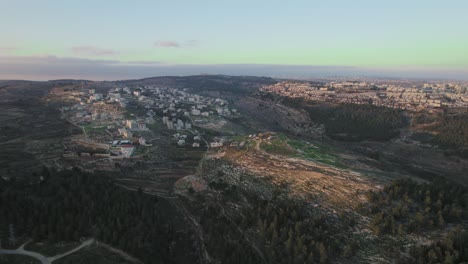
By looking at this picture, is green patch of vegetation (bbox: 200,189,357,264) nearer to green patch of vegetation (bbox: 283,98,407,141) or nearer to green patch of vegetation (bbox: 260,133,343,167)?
green patch of vegetation (bbox: 260,133,343,167)

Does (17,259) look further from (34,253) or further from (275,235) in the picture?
(275,235)

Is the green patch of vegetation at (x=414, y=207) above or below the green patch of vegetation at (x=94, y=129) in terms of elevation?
below

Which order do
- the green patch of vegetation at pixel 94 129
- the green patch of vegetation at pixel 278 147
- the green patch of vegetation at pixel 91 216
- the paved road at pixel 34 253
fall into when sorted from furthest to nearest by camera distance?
the green patch of vegetation at pixel 94 129 → the green patch of vegetation at pixel 278 147 → the green patch of vegetation at pixel 91 216 → the paved road at pixel 34 253

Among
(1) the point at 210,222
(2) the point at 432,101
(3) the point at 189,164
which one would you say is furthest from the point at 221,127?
(2) the point at 432,101

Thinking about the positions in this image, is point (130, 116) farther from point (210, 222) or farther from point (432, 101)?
point (432, 101)

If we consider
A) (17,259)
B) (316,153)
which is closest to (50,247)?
(17,259)

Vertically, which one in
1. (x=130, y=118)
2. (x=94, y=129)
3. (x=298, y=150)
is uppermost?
(x=130, y=118)

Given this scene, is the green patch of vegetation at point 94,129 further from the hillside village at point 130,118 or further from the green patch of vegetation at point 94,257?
the green patch of vegetation at point 94,257

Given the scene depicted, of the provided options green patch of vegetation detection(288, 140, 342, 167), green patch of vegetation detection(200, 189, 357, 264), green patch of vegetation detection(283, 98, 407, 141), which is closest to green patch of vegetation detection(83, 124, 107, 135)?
green patch of vegetation detection(288, 140, 342, 167)

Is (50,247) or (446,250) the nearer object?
(446,250)

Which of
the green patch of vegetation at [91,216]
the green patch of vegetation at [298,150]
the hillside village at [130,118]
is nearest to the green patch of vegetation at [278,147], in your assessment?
the green patch of vegetation at [298,150]

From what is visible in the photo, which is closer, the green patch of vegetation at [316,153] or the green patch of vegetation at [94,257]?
the green patch of vegetation at [94,257]
